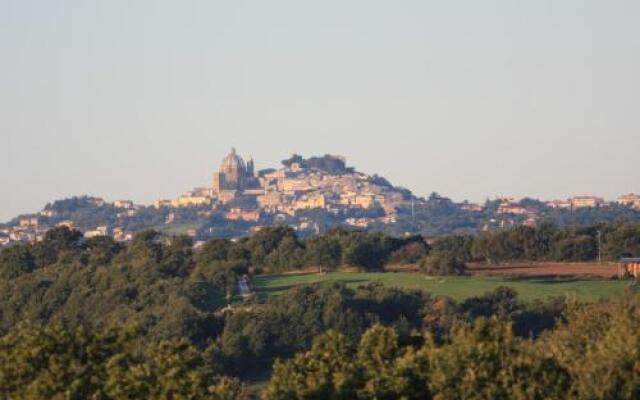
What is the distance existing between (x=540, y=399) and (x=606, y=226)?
83276 millimetres

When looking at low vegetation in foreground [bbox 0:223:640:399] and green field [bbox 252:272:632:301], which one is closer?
low vegetation in foreground [bbox 0:223:640:399]

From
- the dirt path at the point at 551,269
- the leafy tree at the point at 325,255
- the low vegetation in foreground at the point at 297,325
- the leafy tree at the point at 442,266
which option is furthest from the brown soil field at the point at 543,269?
the leafy tree at the point at 325,255

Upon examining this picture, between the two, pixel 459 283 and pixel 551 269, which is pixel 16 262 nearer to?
pixel 459 283

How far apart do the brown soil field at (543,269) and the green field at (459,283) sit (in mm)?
2512

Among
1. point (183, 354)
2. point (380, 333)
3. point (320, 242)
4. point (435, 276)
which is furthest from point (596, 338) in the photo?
point (320, 242)

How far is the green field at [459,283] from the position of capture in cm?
8088

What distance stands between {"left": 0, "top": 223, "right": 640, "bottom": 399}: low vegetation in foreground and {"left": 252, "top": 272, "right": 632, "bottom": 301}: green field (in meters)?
0.18

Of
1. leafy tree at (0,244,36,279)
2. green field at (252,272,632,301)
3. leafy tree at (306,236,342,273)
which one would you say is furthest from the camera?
leafy tree at (0,244,36,279)

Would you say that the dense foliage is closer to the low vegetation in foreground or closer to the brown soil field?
the low vegetation in foreground

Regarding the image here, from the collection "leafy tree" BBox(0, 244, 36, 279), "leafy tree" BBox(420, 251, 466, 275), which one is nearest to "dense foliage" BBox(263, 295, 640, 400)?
"leafy tree" BBox(420, 251, 466, 275)

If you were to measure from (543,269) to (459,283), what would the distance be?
10.1 m

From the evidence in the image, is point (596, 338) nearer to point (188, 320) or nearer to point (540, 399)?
point (540, 399)

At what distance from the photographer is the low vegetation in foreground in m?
36.3

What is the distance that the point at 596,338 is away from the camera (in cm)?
4300
